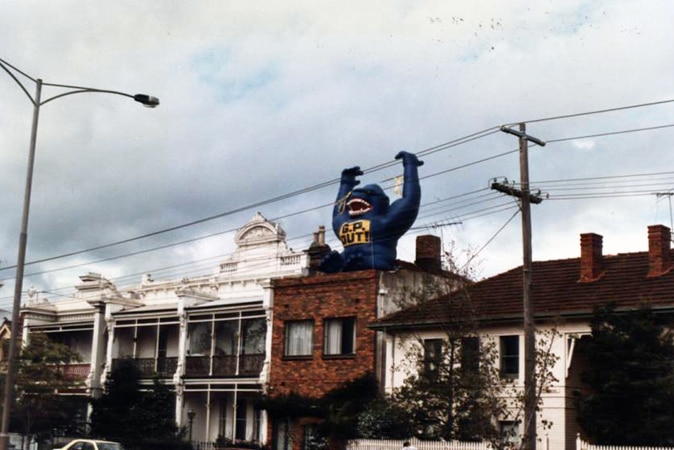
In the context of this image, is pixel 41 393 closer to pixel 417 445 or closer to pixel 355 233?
pixel 355 233

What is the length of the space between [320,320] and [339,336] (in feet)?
3.99

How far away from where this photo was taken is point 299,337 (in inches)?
1861

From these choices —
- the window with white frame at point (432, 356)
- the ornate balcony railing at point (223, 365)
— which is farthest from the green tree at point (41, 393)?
the window with white frame at point (432, 356)

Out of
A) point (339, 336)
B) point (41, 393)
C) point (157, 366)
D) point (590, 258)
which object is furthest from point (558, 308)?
point (41, 393)

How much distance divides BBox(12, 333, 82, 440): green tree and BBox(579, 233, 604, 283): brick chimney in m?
27.7

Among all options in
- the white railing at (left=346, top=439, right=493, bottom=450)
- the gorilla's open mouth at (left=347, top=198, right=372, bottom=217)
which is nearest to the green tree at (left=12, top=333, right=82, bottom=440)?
the gorilla's open mouth at (left=347, top=198, right=372, bottom=217)

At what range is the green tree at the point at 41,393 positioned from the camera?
53531 mm

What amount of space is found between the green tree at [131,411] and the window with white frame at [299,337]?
7191 millimetres

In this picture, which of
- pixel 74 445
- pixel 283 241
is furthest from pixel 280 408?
pixel 283 241

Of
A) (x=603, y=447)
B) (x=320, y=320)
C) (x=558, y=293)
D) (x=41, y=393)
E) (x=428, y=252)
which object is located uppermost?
(x=428, y=252)

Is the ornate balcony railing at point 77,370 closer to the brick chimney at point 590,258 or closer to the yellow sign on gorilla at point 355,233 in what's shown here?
the yellow sign on gorilla at point 355,233

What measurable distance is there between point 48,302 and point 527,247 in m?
44.5

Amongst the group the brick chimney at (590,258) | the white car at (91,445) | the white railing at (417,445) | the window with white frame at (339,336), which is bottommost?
the white car at (91,445)

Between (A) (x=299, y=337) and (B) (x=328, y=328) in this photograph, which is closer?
(B) (x=328, y=328)
